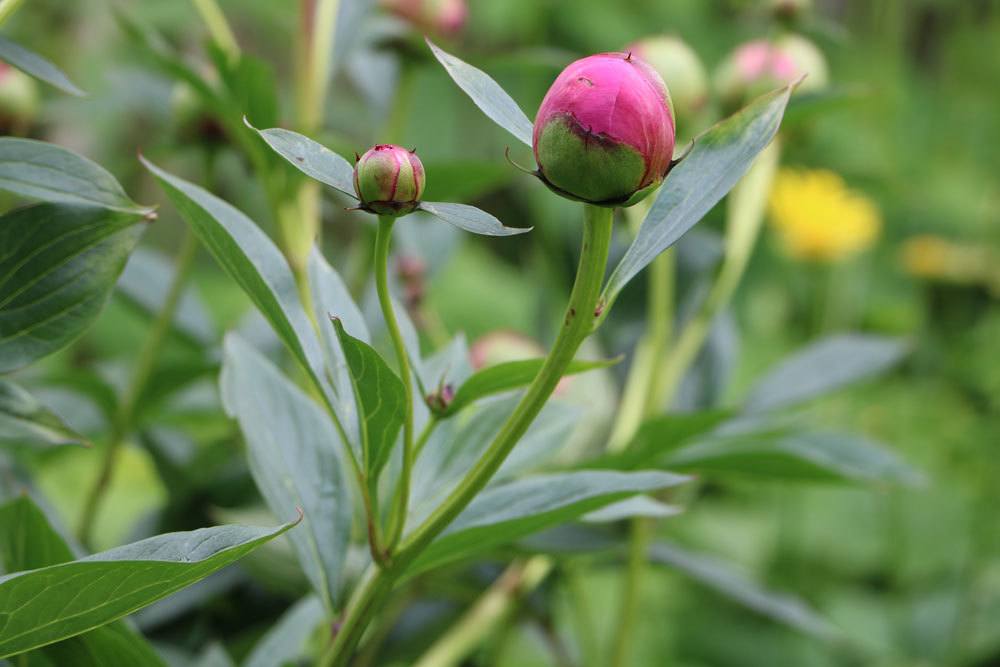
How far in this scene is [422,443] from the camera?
9.7 inches

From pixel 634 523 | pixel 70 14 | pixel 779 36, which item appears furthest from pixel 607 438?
pixel 70 14

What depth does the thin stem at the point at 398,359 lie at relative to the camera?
0.67 feet

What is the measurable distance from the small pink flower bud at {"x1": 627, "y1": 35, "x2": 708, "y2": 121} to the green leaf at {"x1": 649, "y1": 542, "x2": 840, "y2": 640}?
20cm

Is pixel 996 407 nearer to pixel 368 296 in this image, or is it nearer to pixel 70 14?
pixel 368 296

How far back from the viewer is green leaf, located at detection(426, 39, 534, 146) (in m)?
0.20

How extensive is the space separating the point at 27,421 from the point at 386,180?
0.12 metres

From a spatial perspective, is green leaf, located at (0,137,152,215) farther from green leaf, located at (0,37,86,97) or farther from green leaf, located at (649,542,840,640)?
green leaf, located at (649,542,840,640)

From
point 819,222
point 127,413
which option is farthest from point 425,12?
point 819,222

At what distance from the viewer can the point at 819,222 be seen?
1.05 m

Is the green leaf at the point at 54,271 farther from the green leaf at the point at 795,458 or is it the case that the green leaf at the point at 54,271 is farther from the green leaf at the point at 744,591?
the green leaf at the point at 744,591

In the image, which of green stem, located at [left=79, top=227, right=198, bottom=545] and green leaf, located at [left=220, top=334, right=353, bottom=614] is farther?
green stem, located at [left=79, top=227, right=198, bottom=545]

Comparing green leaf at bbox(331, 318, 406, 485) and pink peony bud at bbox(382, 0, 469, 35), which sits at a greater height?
pink peony bud at bbox(382, 0, 469, 35)

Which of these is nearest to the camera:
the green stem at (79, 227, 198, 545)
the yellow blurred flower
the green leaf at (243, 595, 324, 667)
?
the green leaf at (243, 595, 324, 667)

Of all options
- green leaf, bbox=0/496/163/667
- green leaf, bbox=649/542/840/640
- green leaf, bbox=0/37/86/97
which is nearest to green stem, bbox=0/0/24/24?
green leaf, bbox=0/37/86/97
